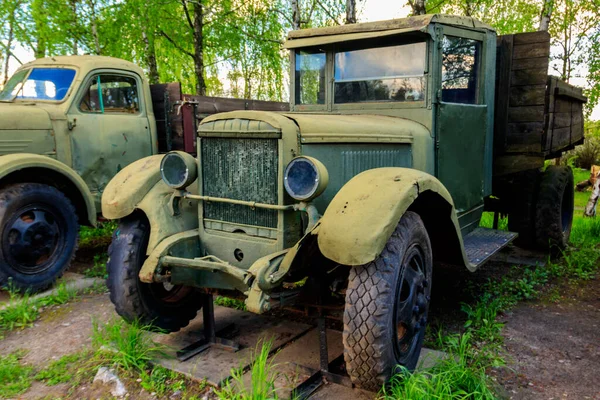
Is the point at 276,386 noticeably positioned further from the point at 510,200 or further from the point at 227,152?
the point at 510,200

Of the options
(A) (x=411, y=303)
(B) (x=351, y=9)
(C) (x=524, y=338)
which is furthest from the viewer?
(B) (x=351, y=9)

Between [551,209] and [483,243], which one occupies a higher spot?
[551,209]

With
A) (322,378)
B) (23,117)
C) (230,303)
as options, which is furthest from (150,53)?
(322,378)

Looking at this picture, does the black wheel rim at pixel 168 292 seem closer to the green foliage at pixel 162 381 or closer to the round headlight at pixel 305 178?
the green foliage at pixel 162 381

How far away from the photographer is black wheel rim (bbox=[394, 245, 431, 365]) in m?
2.66

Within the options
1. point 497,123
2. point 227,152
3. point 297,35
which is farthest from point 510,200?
point 227,152

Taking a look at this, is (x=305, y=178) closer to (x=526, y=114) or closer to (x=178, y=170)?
(x=178, y=170)

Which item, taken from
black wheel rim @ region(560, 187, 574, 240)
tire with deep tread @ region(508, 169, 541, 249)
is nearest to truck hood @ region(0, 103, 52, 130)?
tire with deep tread @ region(508, 169, 541, 249)

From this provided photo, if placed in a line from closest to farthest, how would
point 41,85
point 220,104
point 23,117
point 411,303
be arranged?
point 411,303 → point 23,117 → point 41,85 → point 220,104

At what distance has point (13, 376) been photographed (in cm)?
305

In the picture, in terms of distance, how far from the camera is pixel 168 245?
293cm

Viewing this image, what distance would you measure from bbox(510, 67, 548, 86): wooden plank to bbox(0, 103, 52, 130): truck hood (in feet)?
15.3

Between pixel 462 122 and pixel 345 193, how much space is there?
1.88 meters

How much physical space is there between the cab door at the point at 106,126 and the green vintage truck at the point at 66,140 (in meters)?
0.01
